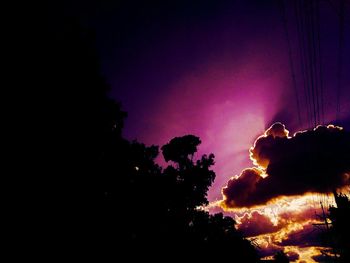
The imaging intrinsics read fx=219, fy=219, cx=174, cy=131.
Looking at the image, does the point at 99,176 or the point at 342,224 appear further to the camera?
the point at 342,224

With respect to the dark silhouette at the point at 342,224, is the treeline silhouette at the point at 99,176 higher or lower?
lower

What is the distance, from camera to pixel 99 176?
8891 millimetres

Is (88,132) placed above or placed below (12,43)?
below

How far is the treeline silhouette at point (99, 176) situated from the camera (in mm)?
7336

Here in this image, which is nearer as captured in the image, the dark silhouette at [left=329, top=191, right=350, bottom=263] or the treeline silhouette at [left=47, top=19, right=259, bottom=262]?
the treeline silhouette at [left=47, top=19, right=259, bottom=262]

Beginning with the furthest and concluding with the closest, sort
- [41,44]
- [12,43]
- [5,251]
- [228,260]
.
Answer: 1. [228,260]
2. [41,44]
3. [12,43]
4. [5,251]

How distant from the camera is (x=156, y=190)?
41.4ft

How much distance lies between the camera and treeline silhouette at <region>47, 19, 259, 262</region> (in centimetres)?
734

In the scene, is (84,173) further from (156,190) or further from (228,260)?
(228,260)

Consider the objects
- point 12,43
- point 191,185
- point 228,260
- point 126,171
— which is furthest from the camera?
point 191,185

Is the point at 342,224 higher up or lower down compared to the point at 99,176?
higher up

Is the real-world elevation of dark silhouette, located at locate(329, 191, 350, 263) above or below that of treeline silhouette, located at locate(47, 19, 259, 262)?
above

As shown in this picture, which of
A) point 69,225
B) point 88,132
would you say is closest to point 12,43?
point 88,132

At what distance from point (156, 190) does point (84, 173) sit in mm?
5358
